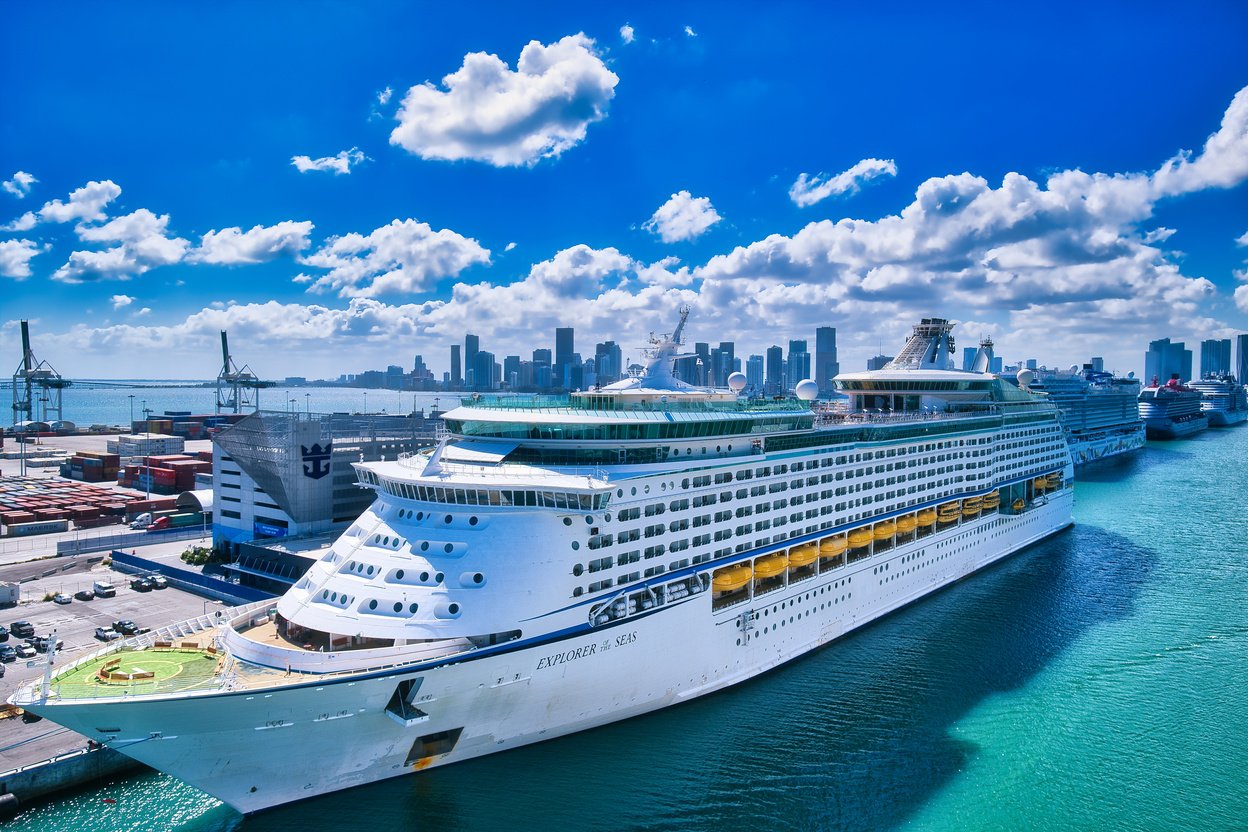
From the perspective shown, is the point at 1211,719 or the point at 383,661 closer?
the point at 383,661

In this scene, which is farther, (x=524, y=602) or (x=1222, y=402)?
(x=1222, y=402)

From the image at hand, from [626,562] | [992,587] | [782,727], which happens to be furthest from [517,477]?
[992,587]

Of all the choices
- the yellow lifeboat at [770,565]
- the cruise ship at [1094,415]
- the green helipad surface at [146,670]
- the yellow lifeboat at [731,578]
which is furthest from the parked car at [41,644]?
the cruise ship at [1094,415]

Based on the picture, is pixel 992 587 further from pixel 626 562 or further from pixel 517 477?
pixel 517 477

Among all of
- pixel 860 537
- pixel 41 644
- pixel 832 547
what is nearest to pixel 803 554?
pixel 832 547

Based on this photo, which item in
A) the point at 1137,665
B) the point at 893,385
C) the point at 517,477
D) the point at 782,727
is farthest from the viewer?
the point at 893,385

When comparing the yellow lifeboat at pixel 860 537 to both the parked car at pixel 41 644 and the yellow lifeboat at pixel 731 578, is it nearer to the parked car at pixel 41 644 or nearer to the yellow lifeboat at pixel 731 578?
the yellow lifeboat at pixel 731 578

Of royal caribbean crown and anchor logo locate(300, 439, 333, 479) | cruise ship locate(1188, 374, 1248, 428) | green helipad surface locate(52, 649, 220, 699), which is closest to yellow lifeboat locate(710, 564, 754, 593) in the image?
green helipad surface locate(52, 649, 220, 699)

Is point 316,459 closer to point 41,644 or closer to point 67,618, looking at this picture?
point 67,618
